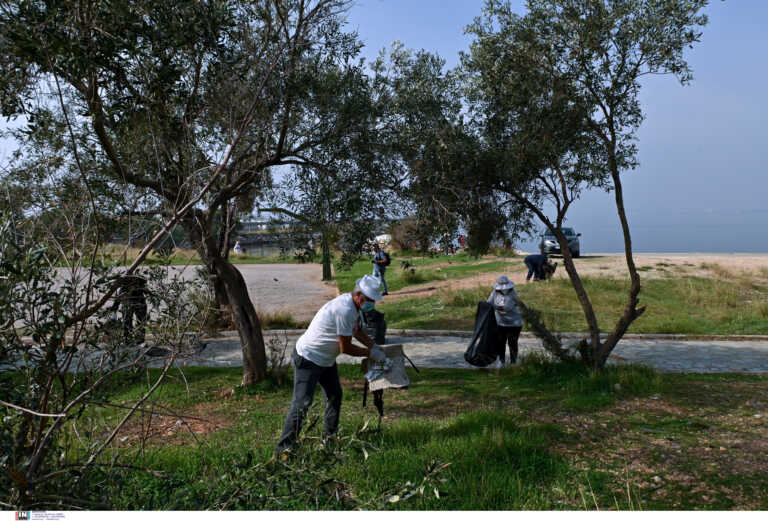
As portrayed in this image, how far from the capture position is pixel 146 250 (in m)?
2.90

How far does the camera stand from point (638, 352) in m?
11.5

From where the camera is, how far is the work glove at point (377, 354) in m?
5.70

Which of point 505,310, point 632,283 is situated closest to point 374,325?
point 505,310

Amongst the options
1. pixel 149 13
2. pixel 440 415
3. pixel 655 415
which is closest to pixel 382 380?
pixel 440 415

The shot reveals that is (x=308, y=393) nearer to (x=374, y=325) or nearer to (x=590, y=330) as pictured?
(x=374, y=325)

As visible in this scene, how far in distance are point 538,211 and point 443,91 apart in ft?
8.48

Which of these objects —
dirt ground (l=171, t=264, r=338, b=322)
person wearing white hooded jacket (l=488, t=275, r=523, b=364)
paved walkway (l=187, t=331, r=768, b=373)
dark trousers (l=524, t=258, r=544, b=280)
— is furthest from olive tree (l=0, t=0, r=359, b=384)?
dark trousers (l=524, t=258, r=544, b=280)

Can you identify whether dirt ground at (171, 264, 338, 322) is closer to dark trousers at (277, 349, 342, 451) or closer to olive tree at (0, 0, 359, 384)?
olive tree at (0, 0, 359, 384)

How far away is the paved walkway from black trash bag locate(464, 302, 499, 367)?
2.98ft

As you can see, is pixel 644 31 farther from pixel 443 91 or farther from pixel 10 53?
pixel 10 53

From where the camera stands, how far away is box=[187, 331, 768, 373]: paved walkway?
33.4 feet

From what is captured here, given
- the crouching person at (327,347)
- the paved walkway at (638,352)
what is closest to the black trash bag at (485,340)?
the paved walkway at (638,352)

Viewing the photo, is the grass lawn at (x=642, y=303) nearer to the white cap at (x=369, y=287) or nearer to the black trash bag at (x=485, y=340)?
the black trash bag at (x=485, y=340)

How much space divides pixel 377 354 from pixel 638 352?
813 cm
